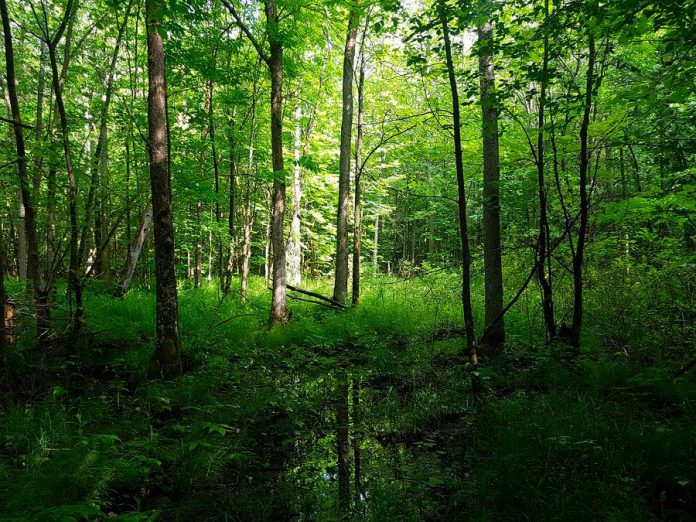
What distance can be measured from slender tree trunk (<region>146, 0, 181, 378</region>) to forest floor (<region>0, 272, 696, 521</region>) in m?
0.50

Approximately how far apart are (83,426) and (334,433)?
110 inches

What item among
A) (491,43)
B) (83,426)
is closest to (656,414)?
(491,43)

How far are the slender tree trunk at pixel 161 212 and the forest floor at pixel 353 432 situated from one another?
19.8 inches

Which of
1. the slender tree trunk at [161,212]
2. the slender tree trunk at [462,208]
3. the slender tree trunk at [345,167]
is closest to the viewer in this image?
the slender tree trunk at [462,208]

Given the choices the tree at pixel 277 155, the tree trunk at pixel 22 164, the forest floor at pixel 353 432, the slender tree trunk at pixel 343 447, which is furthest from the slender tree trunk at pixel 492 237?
the tree trunk at pixel 22 164

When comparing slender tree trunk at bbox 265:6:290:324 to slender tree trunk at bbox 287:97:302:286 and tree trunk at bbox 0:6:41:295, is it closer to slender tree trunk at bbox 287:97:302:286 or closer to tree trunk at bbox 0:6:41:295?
tree trunk at bbox 0:6:41:295

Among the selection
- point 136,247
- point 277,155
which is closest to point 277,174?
point 277,155

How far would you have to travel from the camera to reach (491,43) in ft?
Answer: 14.0

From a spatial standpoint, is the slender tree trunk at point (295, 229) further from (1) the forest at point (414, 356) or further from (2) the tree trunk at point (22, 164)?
(2) the tree trunk at point (22, 164)

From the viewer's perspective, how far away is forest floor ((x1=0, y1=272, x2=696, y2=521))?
272cm

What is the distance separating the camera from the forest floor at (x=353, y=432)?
2721mm

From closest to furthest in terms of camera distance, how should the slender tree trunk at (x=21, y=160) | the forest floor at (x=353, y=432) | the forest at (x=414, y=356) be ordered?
1. the forest floor at (x=353, y=432)
2. the forest at (x=414, y=356)
3. the slender tree trunk at (x=21, y=160)

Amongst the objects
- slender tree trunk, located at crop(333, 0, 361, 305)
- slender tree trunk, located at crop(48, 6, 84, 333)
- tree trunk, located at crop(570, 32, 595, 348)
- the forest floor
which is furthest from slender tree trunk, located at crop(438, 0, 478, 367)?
slender tree trunk, located at crop(48, 6, 84, 333)

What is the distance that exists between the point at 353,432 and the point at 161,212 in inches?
168
